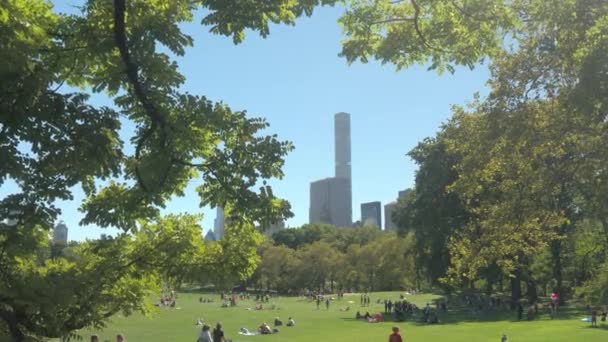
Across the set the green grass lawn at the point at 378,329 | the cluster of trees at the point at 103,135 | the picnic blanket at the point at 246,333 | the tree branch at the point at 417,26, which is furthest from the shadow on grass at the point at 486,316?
the cluster of trees at the point at 103,135

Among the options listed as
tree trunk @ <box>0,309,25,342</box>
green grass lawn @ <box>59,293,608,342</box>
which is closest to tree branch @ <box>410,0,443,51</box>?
tree trunk @ <box>0,309,25,342</box>

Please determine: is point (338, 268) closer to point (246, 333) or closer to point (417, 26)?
point (246, 333)

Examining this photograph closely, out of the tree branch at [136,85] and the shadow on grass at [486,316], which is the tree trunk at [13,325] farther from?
the shadow on grass at [486,316]

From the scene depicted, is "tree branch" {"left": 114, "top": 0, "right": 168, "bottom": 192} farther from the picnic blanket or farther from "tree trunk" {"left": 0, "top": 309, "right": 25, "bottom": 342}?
the picnic blanket

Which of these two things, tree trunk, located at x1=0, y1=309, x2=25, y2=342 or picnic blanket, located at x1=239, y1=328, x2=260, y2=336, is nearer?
tree trunk, located at x1=0, y1=309, x2=25, y2=342

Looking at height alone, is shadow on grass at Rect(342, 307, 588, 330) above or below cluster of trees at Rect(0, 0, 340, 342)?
below

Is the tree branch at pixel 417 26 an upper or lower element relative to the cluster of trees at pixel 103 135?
upper

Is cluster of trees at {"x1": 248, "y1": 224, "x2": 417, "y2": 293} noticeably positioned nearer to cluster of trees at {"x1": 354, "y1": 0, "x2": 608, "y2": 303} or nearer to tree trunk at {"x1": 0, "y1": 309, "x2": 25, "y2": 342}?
cluster of trees at {"x1": 354, "y1": 0, "x2": 608, "y2": 303}

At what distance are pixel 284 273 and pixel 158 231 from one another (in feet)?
331

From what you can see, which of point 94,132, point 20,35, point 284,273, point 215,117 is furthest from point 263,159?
point 284,273

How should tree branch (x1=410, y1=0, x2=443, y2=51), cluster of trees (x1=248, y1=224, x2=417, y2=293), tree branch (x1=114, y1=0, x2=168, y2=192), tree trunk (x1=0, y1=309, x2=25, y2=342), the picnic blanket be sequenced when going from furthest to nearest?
cluster of trees (x1=248, y1=224, x2=417, y2=293) → the picnic blanket → tree branch (x1=410, y1=0, x2=443, y2=51) → tree trunk (x1=0, y1=309, x2=25, y2=342) → tree branch (x1=114, y1=0, x2=168, y2=192)

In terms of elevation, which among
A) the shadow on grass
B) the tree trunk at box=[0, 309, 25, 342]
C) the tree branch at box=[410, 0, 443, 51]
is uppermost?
the tree branch at box=[410, 0, 443, 51]

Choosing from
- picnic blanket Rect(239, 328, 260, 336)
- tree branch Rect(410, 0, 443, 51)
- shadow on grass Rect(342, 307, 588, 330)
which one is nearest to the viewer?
tree branch Rect(410, 0, 443, 51)

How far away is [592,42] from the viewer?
1086 cm
